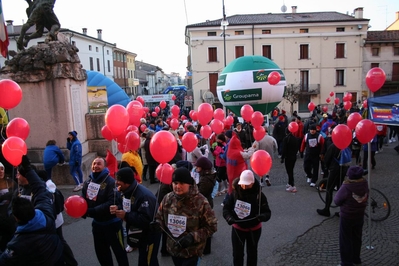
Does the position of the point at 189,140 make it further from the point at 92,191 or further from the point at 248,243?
Result: the point at 248,243

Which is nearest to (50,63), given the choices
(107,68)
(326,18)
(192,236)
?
(192,236)

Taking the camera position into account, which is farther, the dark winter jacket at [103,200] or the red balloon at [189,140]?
the red balloon at [189,140]

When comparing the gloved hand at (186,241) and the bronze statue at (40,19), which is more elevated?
the bronze statue at (40,19)

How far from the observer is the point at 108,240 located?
421 cm

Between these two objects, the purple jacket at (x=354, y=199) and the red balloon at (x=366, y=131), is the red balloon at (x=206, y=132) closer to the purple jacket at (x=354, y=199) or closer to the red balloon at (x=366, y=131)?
the red balloon at (x=366, y=131)

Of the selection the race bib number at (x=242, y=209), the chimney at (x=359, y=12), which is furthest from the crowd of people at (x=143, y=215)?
the chimney at (x=359, y=12)

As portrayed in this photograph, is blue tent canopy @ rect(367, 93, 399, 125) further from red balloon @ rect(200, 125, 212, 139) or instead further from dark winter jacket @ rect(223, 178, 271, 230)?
red balloon @ rect(200, 125, 212, 139)

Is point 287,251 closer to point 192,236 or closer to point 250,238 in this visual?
point 250,238

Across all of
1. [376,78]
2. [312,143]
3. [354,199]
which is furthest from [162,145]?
[312,143]

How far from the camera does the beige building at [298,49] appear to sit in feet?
109

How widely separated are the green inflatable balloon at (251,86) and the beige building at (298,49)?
20.5m

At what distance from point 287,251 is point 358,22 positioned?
34.2 metres

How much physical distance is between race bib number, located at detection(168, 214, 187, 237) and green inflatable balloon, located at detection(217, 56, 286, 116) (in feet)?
33.9

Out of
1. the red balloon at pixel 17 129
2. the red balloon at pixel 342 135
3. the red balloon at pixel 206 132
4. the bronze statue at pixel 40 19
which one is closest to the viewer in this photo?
the red balloon at pixel 342 135
